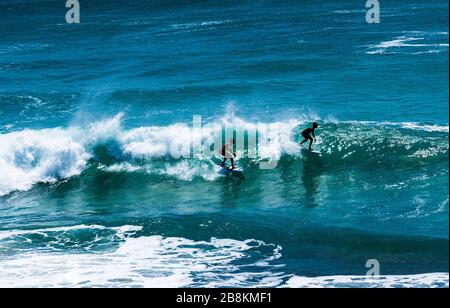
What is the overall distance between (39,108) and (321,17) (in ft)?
84.0

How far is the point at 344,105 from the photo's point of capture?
107ft

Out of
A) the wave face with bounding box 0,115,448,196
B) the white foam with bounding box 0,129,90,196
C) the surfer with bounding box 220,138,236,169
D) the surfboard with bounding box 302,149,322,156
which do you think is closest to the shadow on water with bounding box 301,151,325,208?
the surfboard with bounding box 302,149,322,156

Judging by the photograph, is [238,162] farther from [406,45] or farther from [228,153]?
[406,45]

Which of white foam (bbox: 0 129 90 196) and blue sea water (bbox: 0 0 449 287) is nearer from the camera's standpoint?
blue sea water (bbox: 0 0 449 287)

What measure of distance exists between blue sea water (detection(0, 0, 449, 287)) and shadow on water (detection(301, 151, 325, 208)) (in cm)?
9

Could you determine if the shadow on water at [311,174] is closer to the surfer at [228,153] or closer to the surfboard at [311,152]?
the surfboard at [311,152]

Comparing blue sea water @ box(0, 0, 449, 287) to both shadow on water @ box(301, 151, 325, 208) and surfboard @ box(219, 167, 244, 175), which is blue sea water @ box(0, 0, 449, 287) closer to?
shadow on water @ box(301, 151, 325, 208)

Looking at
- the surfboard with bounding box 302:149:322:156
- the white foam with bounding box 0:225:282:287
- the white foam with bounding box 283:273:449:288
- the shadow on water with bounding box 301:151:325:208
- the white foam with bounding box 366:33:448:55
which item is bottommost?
the white foam with bounding box 0:225:282:287

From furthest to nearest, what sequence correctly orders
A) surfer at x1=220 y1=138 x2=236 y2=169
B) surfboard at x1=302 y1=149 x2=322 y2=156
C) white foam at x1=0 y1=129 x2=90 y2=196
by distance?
white foam at x1=0 y1=129 x2=90 y2=196 → surfboard at x1=302 y1=149 x2=322 y2=156 → surfer at x1=220 y1=138 x2=236 y2=169

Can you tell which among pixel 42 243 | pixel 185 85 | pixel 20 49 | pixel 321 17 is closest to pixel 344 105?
pixel 185 85

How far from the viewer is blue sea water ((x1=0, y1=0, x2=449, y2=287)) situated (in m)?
19.0

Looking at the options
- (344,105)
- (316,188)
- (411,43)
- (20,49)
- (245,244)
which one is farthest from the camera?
(20,49)

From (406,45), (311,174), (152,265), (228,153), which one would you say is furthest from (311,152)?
(406,45)
